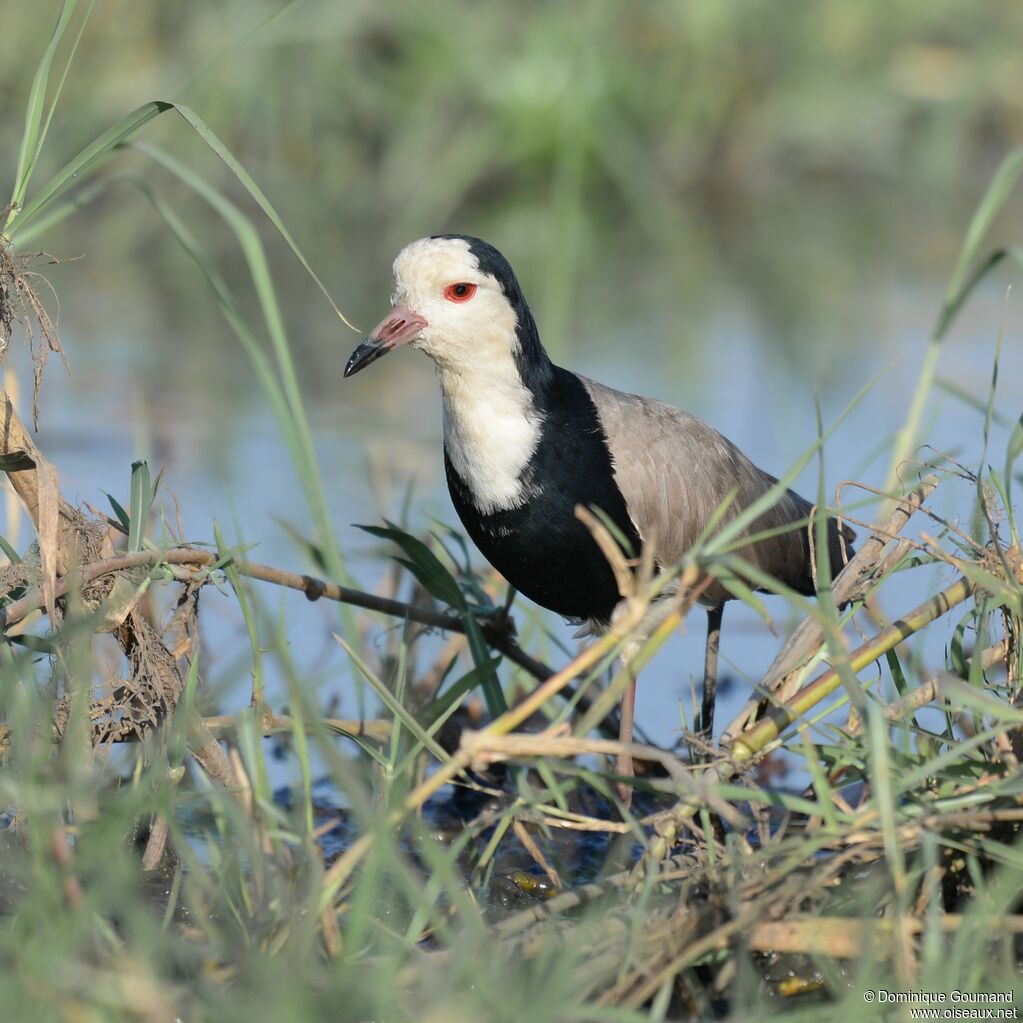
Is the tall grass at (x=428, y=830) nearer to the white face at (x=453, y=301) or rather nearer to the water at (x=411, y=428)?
the white face at (x=453, y=301)

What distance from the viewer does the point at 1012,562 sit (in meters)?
3.27

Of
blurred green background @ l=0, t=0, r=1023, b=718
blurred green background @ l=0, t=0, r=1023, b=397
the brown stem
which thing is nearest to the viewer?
the brown stem

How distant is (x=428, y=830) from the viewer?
308cm

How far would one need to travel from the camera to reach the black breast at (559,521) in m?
4.05

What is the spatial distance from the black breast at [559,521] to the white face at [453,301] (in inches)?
8.2

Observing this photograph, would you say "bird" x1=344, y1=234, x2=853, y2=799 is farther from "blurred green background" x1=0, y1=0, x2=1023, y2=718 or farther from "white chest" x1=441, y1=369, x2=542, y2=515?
"blurred green background" x1=0, y1=0, x2=1023, y2=718

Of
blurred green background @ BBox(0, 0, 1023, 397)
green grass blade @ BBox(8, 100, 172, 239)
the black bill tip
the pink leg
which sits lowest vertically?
the pink leg

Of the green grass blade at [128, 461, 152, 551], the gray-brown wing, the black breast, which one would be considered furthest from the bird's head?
the green grass blade at [128, 461, 152, 551]

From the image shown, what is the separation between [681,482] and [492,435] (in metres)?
0.57

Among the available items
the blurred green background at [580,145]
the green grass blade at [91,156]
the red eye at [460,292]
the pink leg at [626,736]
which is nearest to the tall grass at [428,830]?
the green grass blade at [91,156]

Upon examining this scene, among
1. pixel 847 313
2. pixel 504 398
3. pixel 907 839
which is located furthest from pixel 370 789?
pixel 847 313

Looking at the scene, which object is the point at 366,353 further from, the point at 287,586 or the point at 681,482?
the point at 681,482

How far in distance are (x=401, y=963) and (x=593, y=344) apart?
627 cm

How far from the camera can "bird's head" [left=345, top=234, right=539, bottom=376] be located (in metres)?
4.07
